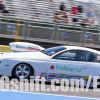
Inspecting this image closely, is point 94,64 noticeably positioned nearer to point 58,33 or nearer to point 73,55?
point 73,55

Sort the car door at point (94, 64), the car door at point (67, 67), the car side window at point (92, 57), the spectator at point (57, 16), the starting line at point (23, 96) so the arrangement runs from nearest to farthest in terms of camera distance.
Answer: the starting line at point (23, 96) → the car door at point (67, 67) → the car door at point (94, 64) → the car side window at point (92, 57) → the spectator at point (57, 16)

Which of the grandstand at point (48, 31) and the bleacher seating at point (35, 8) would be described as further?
the bleacher seating at point (35, 8)

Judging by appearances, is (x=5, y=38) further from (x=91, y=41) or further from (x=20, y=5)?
(x=91, y=41)

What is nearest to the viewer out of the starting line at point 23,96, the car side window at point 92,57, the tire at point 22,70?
the starting line at point 23,96

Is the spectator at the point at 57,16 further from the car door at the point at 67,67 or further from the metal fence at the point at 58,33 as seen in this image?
the car door at the point at 67,67

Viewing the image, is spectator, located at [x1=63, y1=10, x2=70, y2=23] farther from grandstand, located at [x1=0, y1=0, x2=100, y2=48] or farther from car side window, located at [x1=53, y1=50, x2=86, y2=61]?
car side window, located at [x1=53, y1=50, x2=86, y2=61]

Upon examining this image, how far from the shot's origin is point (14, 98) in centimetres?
372

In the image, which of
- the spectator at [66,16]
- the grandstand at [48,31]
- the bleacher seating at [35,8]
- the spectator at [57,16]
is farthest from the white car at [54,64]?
the bleacher seating at [35,8]

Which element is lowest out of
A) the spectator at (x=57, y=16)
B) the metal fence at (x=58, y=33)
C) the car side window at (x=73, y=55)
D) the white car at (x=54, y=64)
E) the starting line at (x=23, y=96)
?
the starting line at (x=23, y=96)

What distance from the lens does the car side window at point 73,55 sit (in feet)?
21.2

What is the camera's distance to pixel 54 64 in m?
6.30

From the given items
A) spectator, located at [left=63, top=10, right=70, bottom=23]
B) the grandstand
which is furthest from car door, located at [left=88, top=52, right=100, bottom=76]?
spectator, located at [left=63, top=10, right=70, bottom=23]

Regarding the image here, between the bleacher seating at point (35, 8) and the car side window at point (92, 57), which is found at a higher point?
the bleacher seating at point (35, 8)

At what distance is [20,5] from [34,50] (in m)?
7.57
